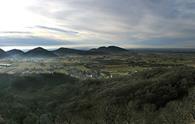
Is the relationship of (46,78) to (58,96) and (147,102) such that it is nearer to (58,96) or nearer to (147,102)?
(58,96)

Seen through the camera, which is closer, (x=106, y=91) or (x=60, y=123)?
(x=60, y=123)

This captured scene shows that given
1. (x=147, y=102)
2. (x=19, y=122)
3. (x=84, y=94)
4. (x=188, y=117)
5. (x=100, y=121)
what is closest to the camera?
(x=188, y=117)

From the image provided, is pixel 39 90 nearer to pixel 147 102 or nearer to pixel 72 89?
pixel 72 89

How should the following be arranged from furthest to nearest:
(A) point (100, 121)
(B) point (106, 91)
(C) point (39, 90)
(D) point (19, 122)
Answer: (C) point (39, 90), (B) point (106, 91), (D) point (19, 122), (A) point (100, 121)

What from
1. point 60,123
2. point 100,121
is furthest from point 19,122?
point 100,121

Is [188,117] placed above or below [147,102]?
above

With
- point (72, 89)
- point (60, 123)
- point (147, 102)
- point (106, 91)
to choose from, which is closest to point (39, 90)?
point (72, 89)
